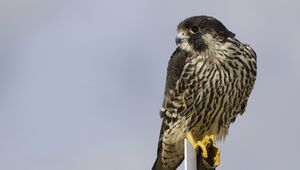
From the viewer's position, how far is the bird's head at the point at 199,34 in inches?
405

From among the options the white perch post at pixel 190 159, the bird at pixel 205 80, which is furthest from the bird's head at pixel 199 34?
the white perch post at pixel 190 159

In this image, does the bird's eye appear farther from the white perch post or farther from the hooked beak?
the white perch post

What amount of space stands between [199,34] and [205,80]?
0.78 meters

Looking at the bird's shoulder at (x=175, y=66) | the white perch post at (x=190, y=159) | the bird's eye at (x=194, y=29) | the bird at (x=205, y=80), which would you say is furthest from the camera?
the bird's eye at (x=194, y=29)

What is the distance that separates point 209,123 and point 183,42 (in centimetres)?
113

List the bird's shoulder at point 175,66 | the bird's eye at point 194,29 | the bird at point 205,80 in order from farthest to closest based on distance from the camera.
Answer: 1. the bird's eye at point 194,29
2. the bird's shoulder at point 175,66
3. the bird at point 205,80

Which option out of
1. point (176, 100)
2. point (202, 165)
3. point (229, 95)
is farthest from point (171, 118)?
point (202, 165)

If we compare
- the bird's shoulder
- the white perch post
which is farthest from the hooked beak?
the white perch post

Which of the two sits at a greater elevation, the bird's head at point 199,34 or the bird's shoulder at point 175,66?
the bird's head at point 199,34

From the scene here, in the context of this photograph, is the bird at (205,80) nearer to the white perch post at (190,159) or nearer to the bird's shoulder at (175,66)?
the bird's shoulder at (175,66)

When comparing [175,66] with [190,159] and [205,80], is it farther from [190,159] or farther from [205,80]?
[190,159]

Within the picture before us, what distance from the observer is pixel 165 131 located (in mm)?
10859

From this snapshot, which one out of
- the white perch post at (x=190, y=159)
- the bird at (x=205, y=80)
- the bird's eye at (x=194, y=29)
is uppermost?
the bird's eye at (x=194, y=29)

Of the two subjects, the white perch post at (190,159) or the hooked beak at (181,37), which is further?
the hooked beak at (181,37)
